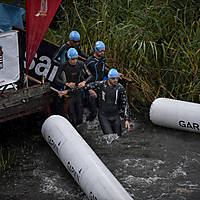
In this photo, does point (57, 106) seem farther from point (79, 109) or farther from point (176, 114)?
point (176, 114)

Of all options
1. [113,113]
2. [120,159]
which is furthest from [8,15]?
[120,159]

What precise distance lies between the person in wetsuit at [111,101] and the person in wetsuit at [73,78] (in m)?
0.23

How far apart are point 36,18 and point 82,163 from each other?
2944mm

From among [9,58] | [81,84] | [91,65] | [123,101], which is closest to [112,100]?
[123,101]

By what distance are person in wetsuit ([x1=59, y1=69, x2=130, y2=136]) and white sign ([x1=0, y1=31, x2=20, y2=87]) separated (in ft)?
3.55

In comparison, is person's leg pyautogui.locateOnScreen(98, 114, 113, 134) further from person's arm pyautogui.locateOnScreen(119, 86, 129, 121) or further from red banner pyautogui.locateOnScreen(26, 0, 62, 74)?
red banner pyautogui.locateOnScreen(26, 0, 62, 74)

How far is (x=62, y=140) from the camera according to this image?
6875mm

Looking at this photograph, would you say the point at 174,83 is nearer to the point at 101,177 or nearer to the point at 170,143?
the point at 170,143

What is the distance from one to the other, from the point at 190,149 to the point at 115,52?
3.55m

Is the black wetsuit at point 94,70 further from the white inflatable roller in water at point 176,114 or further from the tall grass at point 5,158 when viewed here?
the tall grass at point 5,158

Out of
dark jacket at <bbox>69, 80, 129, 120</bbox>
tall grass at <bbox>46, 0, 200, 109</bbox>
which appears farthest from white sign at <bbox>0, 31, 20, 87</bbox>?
tall grass at <bbox>46, 0, 200, 109</bbox>

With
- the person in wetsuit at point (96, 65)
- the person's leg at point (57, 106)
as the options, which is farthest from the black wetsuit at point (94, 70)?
the person's leg at point (57, 106)

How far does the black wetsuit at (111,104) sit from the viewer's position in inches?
306

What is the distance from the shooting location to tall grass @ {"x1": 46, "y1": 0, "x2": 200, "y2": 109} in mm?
9422
